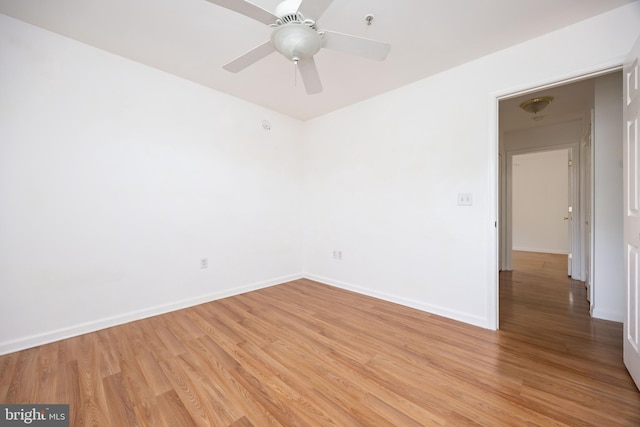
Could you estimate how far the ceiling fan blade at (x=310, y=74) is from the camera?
1.71m

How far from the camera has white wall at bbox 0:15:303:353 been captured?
1.98 m

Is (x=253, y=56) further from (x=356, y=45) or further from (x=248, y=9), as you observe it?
(x=356, y=45)

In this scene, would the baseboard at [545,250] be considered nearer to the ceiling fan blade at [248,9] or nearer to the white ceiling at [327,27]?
the white ceiling at [327,27]

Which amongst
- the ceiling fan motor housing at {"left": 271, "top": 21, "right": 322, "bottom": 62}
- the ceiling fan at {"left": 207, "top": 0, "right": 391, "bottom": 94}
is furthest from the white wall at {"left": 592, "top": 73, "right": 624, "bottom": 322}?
the ceiling fan motor housing at {"left": 271, "top": 21, "right": 322, "bottom": 62}

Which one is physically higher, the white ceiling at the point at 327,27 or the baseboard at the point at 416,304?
the white ceiling at the point at 327,27

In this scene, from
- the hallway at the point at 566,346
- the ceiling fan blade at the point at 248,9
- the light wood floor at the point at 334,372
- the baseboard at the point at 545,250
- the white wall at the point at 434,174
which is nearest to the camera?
the ceiling fan blade at the point at 248,9

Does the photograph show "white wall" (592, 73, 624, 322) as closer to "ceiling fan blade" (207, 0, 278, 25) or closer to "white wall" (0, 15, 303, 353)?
"ceiling fan blade" (207, 0, 278, 25)

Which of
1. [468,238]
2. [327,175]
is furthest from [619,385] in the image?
[327,175]

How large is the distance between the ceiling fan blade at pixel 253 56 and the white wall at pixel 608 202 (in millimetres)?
3255

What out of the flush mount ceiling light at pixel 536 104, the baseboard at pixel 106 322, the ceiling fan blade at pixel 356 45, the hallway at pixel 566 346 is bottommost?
the hallway at pixel 566 346

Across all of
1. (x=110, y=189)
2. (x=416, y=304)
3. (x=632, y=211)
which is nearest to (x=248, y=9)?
(x=110, y=189)

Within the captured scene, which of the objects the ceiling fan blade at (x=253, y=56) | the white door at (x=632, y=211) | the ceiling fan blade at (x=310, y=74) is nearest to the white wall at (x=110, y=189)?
the ceiling fan blade at (x=253, y=56)

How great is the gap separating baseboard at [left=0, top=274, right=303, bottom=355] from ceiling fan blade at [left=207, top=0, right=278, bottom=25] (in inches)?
106

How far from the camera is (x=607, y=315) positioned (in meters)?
2.47
